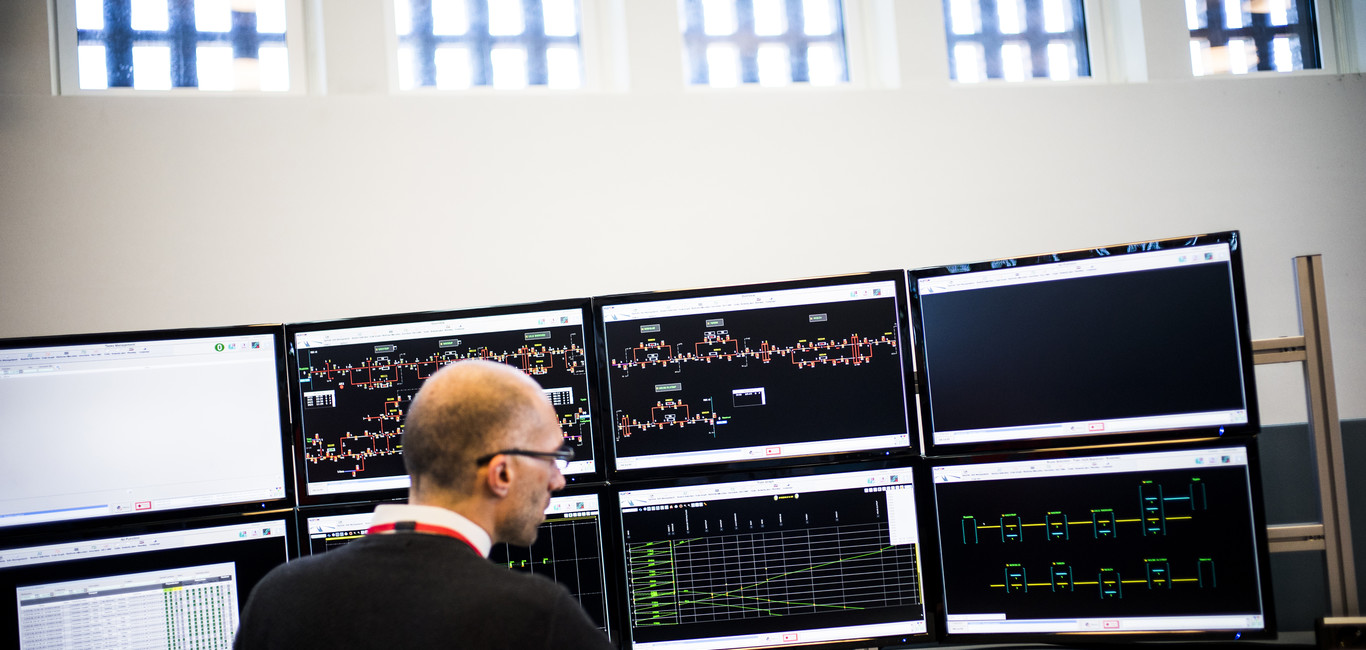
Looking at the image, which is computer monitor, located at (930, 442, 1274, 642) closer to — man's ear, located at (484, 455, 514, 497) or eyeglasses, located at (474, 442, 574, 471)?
eyeglasses, located at (474, 442, 574, 471)

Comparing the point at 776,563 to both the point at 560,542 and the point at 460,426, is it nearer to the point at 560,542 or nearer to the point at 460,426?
the point at 560,542

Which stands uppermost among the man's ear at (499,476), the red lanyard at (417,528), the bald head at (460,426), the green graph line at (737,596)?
the bald head at (460,426)

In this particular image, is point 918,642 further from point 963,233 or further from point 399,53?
point 399,53

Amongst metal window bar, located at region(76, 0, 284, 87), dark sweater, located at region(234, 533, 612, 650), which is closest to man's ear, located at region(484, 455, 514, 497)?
dark sweater, located at region(234, 533, 612, 650)

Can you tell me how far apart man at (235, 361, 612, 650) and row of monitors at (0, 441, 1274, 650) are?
610mm

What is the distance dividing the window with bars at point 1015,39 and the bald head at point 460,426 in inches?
102

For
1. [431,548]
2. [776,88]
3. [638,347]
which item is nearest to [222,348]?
[638,347]

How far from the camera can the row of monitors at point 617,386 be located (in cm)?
191

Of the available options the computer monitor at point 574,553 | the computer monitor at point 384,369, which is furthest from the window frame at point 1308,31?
the computer monitor at point 574,553

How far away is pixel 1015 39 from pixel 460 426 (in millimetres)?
2888

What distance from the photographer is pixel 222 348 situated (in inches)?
77.6

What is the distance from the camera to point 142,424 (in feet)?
6.38

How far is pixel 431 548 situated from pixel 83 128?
2.28 m

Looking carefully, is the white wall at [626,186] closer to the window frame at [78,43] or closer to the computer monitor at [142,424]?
the window frame at [78,43]
